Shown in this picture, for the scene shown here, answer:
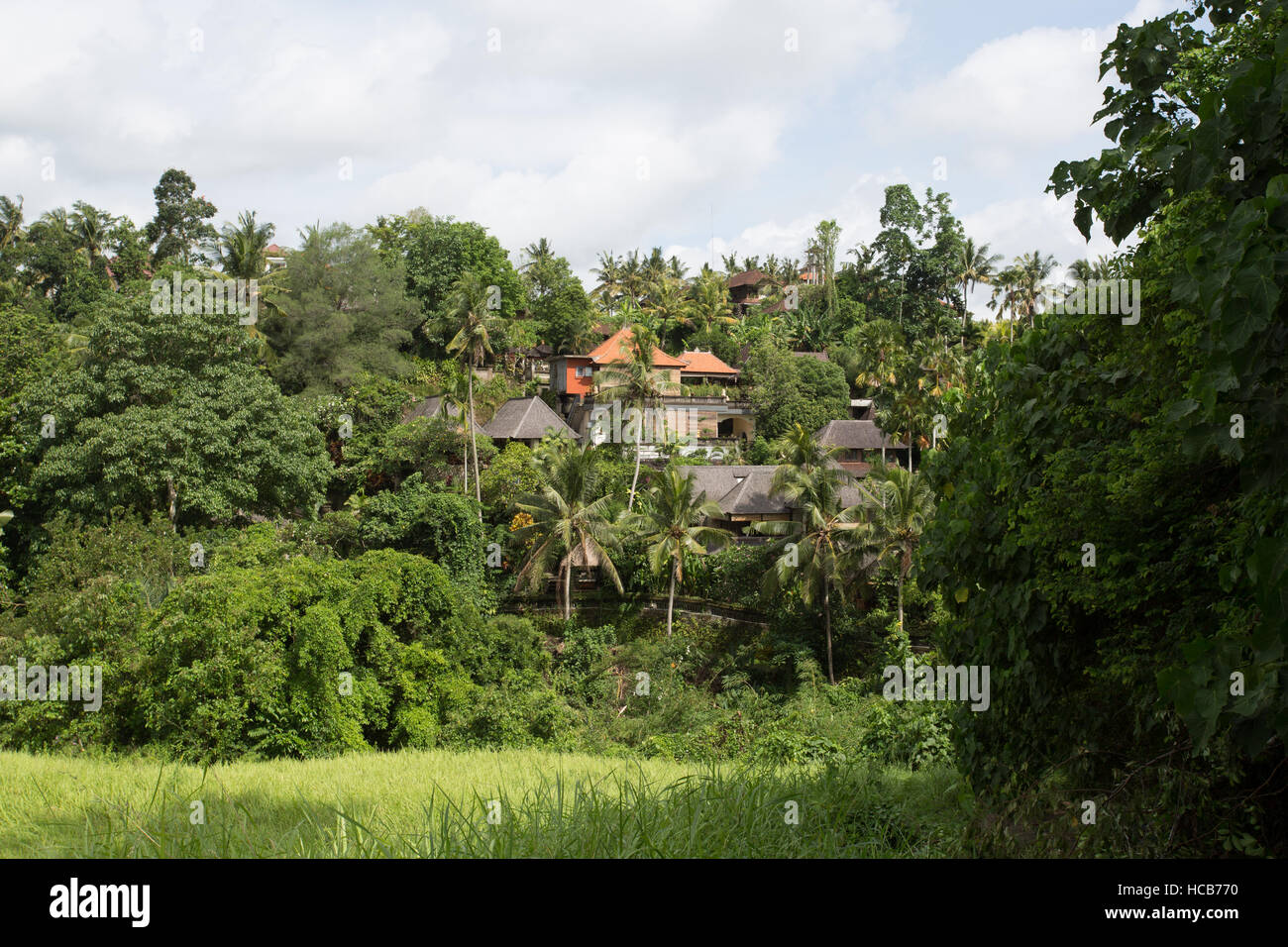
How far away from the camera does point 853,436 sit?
4478cm

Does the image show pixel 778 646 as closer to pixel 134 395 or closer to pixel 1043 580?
pixel 134 395

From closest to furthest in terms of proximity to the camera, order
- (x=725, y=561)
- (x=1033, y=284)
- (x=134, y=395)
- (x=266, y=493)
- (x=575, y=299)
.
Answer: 1. (x=134, y=395)
2. (x=266, y=493)
3. (x=725, y=561)
4. (x=1033, y=284)
5. (x=575, y=299)

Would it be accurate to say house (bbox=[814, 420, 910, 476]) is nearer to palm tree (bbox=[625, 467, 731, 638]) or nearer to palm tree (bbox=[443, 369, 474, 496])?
palm tree (bbox=[625, 467, 731, 638])

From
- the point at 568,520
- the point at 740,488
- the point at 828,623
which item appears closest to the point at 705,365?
the point at 740,488

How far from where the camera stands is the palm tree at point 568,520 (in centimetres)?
3319

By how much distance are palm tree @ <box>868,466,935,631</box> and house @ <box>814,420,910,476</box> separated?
44.8 ft

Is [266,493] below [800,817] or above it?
above

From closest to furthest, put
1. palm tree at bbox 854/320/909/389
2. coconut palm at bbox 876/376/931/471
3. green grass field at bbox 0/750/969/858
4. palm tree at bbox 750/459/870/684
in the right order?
green grass field at bbox 0/750/969/858
palm tree at bbox 750/459/870/684
coconut palm at bbox 876/376/931/471
palm tree at bbox 854/320/909/389

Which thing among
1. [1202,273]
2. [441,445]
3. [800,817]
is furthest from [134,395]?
[1202,273]

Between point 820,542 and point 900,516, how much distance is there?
2755 mm

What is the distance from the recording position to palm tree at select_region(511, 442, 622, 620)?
33.2m

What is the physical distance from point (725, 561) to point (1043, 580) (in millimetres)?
29792

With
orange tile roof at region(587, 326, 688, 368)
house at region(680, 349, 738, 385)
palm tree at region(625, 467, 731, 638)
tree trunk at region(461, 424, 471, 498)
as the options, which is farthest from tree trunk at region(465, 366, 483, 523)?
house at region(680, 349, 738, 385)

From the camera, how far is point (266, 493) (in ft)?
102
